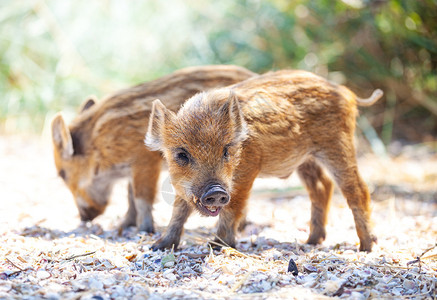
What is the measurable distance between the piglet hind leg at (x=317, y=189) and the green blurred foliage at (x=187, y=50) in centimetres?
379

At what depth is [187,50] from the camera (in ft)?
29.6

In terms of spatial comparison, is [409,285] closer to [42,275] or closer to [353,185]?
[353,185]

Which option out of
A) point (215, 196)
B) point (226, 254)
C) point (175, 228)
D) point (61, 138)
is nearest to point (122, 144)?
point (61, 138)

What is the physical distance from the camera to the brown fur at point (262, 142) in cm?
346

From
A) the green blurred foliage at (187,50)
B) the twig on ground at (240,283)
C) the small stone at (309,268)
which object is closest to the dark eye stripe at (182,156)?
the twig on ground at (240,283)

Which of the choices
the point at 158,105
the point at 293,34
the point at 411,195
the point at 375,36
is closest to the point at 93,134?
the point at 158,105

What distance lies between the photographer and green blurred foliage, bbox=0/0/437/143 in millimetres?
8062

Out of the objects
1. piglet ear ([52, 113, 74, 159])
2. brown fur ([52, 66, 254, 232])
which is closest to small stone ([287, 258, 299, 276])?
brown fur ([52, 66, 254, 232])

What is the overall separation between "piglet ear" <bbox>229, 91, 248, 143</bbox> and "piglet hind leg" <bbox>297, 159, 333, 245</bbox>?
104 centimetres

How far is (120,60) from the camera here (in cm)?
916

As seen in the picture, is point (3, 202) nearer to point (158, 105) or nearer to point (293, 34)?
point (158, 105)

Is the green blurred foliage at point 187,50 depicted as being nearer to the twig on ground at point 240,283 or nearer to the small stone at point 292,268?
the small stone at point 292,268

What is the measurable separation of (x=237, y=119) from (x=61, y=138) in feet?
7.62

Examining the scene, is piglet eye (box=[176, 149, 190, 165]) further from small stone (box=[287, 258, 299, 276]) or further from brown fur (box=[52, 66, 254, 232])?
brown fur (box=[52, 66, 254, 232])
